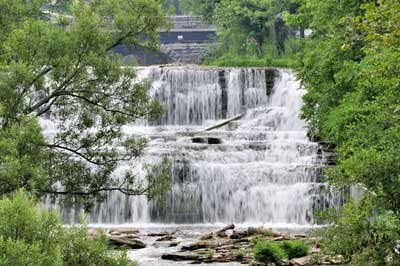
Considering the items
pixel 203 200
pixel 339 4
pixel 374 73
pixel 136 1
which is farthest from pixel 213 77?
pixel 374 73

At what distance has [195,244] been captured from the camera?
73.3 ft

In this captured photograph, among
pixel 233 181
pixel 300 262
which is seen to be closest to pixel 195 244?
pixel 300 262

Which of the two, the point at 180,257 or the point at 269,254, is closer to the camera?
the point at 269,254

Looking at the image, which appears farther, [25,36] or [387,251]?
[25,36]

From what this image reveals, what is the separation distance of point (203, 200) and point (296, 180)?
334 centimetres

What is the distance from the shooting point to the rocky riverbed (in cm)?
2002

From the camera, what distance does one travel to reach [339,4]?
86.0 feet

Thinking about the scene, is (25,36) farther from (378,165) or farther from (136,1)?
(378,165)

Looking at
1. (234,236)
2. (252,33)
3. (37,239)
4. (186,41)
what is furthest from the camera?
(186,41)

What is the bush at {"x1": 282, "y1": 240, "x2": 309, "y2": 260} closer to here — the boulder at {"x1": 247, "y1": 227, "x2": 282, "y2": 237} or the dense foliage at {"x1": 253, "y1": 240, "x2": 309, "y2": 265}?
the dense foliage at {"x1": 253, "y1": 240, "x2": 309, "y2": 265}

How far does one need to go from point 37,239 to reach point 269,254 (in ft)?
35.0

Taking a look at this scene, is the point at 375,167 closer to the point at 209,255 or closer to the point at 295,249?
the point at 295,249

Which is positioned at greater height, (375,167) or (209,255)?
(375,167)

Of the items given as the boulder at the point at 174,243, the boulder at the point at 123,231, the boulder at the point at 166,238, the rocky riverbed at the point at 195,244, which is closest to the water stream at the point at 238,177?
the rocky riverbed at the point at 195,244
